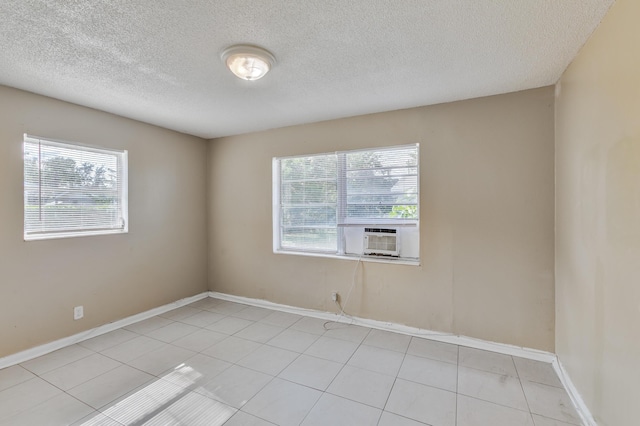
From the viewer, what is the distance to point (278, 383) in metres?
2.12

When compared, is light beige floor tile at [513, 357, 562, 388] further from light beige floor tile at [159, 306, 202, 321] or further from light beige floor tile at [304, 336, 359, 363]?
light beige floor tile at [159, 306, 202, 321]

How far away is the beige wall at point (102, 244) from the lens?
2385 millimetres

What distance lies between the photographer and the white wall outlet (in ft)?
9.08

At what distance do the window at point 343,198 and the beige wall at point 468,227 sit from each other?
14cm

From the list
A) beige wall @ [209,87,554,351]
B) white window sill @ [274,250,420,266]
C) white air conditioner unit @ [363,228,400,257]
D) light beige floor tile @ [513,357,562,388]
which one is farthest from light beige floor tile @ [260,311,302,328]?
light beige floor tile @ [513,357,562,388]

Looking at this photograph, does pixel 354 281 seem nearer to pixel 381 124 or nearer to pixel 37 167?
pixel 381 124

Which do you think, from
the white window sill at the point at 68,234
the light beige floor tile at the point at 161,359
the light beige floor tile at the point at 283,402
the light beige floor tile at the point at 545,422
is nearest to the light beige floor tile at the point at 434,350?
the light beige floor tile at the point at 545,422

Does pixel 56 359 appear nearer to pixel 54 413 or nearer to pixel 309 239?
pixel 54 413

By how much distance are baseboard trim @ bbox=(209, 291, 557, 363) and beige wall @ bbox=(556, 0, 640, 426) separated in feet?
1.01

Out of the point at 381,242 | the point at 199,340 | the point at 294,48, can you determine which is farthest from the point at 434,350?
the point at 294,48

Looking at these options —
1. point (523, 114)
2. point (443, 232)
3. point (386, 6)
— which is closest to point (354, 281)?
point (443, 232)

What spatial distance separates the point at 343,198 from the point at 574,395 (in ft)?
8.14

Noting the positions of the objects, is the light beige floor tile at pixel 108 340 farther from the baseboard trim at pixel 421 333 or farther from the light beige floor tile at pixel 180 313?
the baseboard trim at pixel 421 333

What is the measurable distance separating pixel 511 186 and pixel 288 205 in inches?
97.0
